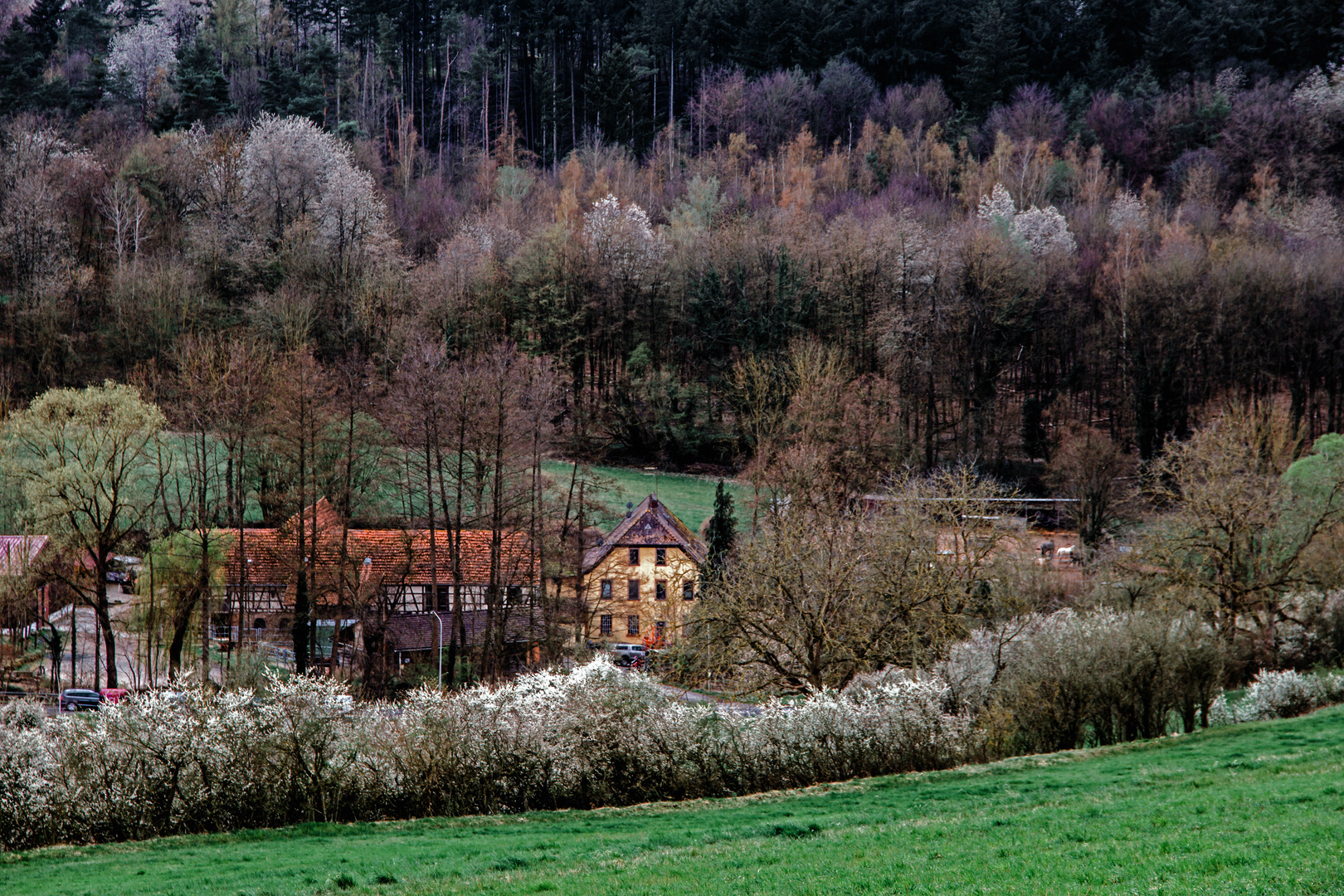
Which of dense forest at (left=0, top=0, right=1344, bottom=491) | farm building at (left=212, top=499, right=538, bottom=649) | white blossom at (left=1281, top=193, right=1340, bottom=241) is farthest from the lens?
white blossom at (left=1281, top=193, right=1340, bottom=241)

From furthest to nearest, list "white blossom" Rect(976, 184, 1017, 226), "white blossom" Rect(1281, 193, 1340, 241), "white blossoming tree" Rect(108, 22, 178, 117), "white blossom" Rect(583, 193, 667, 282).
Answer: "white blossoming tree" Rect(108, 22, 178, 117)
"white blossom" Rect(976, 184, 1017, 226)
"white blossom" Rect(1281, 193, 1340, 241)
"white blossom" Rect(583, 193, 667, 282)

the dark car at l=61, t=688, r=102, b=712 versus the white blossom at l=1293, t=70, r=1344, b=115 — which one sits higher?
the white blossom at l=1293, t=70, r=1344, b=115

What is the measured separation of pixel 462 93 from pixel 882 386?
228 ft

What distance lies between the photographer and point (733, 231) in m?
70.5

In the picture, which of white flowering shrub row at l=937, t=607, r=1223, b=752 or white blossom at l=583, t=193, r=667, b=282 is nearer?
white flowering shrub row at l=937, t=607, r=1223, b=752

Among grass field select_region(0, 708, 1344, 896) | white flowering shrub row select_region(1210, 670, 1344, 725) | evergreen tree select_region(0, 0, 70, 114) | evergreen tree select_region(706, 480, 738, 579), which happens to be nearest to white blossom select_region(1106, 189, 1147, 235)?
evergreen tree select_region(706, 480, 738, 579)

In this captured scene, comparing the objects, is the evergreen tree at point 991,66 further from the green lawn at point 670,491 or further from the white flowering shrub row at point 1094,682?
the white flowering shrub row at point 1094,682

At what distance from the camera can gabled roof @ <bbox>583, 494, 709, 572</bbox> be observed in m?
47.4

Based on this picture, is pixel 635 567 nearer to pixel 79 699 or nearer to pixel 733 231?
pixel 79 699

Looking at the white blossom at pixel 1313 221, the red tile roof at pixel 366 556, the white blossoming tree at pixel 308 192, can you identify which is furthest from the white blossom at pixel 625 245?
the white blossom at pixel 1313 221

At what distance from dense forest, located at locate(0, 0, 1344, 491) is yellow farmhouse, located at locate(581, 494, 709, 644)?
5.21 metres

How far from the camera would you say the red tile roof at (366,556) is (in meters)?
41.5

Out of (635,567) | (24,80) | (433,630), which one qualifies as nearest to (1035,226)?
(635,567)

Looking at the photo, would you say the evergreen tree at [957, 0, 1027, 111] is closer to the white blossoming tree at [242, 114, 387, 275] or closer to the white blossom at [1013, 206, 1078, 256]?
the white blossom at [1013, 206, 1078, 256]
